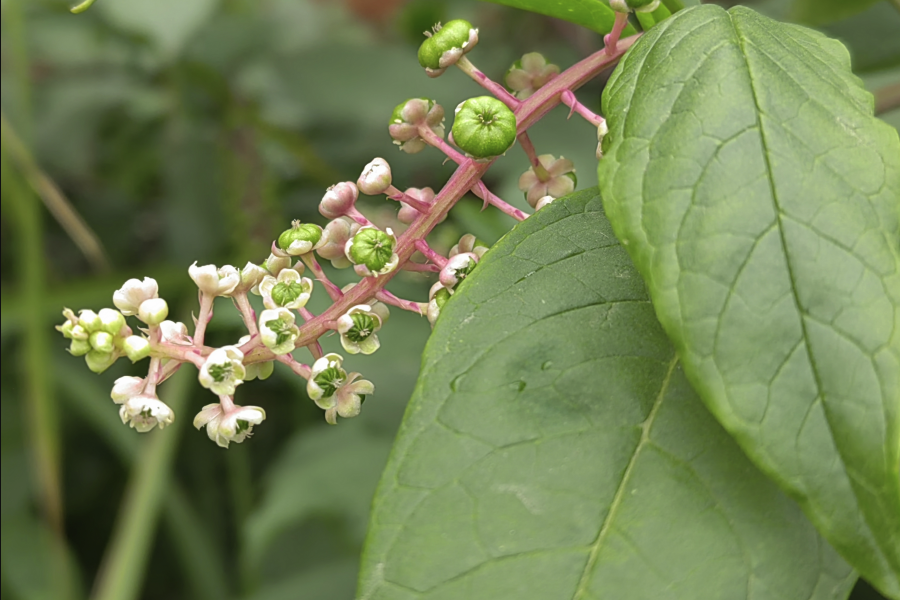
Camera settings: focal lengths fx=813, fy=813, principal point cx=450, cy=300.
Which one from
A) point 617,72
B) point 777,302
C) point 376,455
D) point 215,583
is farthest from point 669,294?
point 215,583

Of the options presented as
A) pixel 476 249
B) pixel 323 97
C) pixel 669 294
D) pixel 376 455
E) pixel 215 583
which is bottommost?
pixel 215 583

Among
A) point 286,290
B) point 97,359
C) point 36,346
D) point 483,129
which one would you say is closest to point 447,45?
point 483,129

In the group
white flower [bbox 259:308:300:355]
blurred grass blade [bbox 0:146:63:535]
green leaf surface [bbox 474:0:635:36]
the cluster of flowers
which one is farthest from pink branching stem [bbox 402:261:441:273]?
blurred grass blade [bbox 0:146:63:535]

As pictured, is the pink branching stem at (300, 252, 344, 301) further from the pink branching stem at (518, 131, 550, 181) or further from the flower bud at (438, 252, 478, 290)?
the pink branching stem at (518, 131, 550, 181)

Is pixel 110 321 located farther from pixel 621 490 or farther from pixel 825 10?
pixel 825 10

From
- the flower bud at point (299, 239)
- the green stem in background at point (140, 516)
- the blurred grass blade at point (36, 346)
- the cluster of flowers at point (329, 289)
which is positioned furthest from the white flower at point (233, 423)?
the green stem in background at point (140, 516)

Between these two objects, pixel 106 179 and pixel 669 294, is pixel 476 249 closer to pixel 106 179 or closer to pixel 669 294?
pixel 669 294

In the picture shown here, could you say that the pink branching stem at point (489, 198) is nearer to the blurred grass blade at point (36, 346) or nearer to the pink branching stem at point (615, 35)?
the pink branching stem at point (615, 35)
